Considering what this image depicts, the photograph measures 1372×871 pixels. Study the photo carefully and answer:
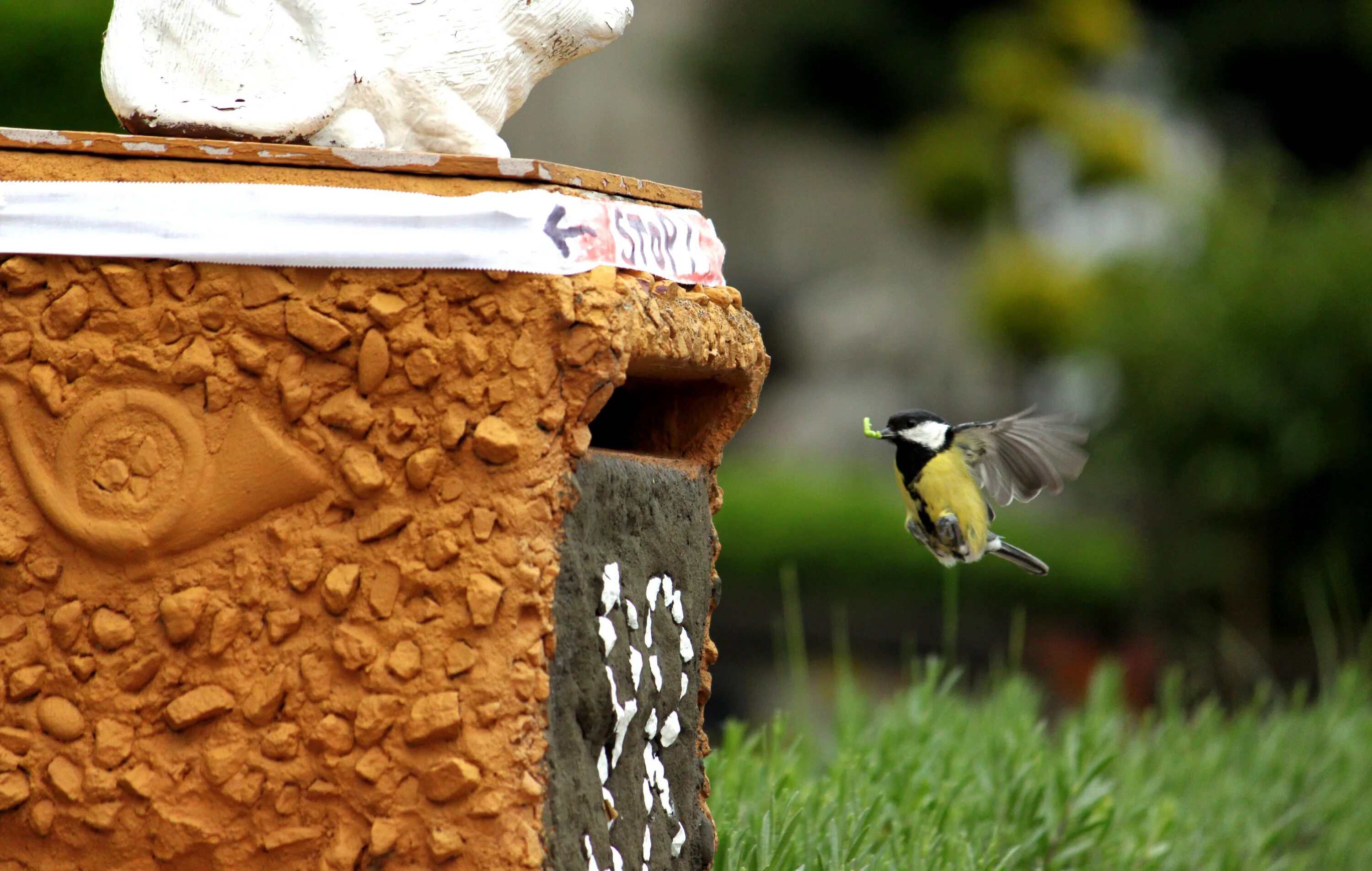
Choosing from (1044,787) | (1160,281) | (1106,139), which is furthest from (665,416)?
(1106,139)

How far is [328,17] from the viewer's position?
2.53 meters

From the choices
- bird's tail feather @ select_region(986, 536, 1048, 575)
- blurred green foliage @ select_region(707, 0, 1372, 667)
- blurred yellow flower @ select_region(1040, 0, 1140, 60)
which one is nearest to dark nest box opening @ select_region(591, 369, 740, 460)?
bird's tail feather @ select_region(986, 536, 1048, 575)

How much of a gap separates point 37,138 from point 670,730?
1.38 m

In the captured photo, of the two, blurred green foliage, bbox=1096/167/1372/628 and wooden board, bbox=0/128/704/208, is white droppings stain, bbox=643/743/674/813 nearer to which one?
wooden board, bbox=0/128/704/208

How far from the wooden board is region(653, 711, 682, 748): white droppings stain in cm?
95

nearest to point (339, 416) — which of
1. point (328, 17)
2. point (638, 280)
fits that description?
point (638, 280)

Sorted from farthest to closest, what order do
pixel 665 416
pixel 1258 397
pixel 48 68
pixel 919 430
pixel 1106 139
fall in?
1. pixel 1106 139
2. pixel 1258 397
3. pixel 48 68
4. pixel 919 430
5. pixel 665 416

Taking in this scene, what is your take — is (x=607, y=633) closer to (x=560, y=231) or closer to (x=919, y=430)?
(x=560, y=231)

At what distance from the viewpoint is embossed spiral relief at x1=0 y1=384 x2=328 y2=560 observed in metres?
2.32

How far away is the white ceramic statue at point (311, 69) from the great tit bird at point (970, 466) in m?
1.15

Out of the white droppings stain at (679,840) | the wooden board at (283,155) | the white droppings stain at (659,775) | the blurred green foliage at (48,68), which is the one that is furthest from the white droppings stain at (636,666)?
the blurred green foliage at (48,68)

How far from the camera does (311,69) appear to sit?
2.52 meters

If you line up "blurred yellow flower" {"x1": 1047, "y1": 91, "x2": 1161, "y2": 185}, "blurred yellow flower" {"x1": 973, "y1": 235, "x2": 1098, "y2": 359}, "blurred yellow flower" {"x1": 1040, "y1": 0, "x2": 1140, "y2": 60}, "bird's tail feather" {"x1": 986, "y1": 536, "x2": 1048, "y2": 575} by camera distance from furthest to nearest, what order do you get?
"blurred yellow flower" {"x1": 1040, "y1": 0, "x2": 1140, "y2": 60}
"blurred yellow flower" {"x1": 1047, "y1": 91, "x2": 1161, "y2": 185}
"blurred yellow flower" {"x1": 973, "y1": 235, "x2": 1098, "y2": 359}
"bird's tail feather" {"x1": 986, "y1": 536, "x2": 1048, "y2": 575}

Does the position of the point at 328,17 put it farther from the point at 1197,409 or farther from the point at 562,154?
the point at 562,154
